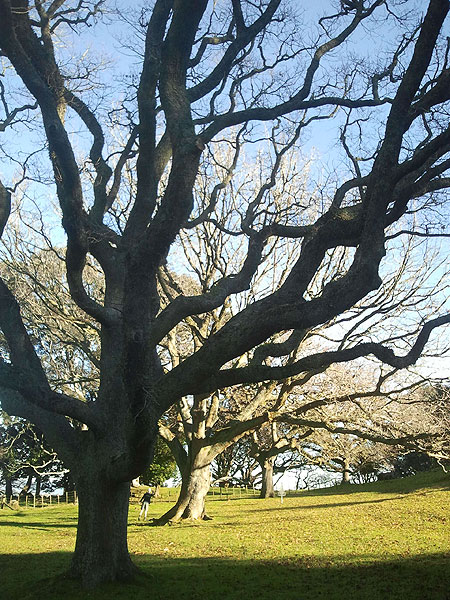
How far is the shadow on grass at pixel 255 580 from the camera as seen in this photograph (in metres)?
7.65

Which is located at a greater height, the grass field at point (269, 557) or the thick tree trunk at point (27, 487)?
the thick tree trunk at point (27, 487)

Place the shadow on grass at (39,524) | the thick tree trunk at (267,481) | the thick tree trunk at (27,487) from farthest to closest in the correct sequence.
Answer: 1. the thick tree trunk at (27,487)
2. the thick tree trunk at (267,481)
3. the shadow on grass at (39,524)

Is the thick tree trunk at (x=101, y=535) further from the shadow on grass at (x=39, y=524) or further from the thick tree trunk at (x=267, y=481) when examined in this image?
the thick tree trunk at (x=267, y=481)

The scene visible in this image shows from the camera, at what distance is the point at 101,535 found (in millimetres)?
8188

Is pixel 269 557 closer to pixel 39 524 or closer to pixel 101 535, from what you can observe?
pixel 101 535

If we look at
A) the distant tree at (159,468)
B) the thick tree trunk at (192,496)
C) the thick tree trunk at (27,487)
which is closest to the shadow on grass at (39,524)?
the thick tree trunk at (192,496)

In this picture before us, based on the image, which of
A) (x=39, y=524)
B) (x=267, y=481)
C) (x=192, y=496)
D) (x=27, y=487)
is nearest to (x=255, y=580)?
(x=192, y=496)

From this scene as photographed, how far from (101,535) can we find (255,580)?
2.49 meters

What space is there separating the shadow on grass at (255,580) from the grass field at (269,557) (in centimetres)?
1

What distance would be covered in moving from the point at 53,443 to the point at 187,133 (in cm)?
503

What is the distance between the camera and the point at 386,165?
6586mm

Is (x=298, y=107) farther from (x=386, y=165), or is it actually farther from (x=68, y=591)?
(x=68, y=591)

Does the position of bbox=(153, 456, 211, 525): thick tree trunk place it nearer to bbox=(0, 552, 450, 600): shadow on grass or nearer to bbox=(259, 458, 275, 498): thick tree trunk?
bbox=(0, 552, 450, 600): shadow on grass

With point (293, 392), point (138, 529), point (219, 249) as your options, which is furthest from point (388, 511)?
point (219, 249)
